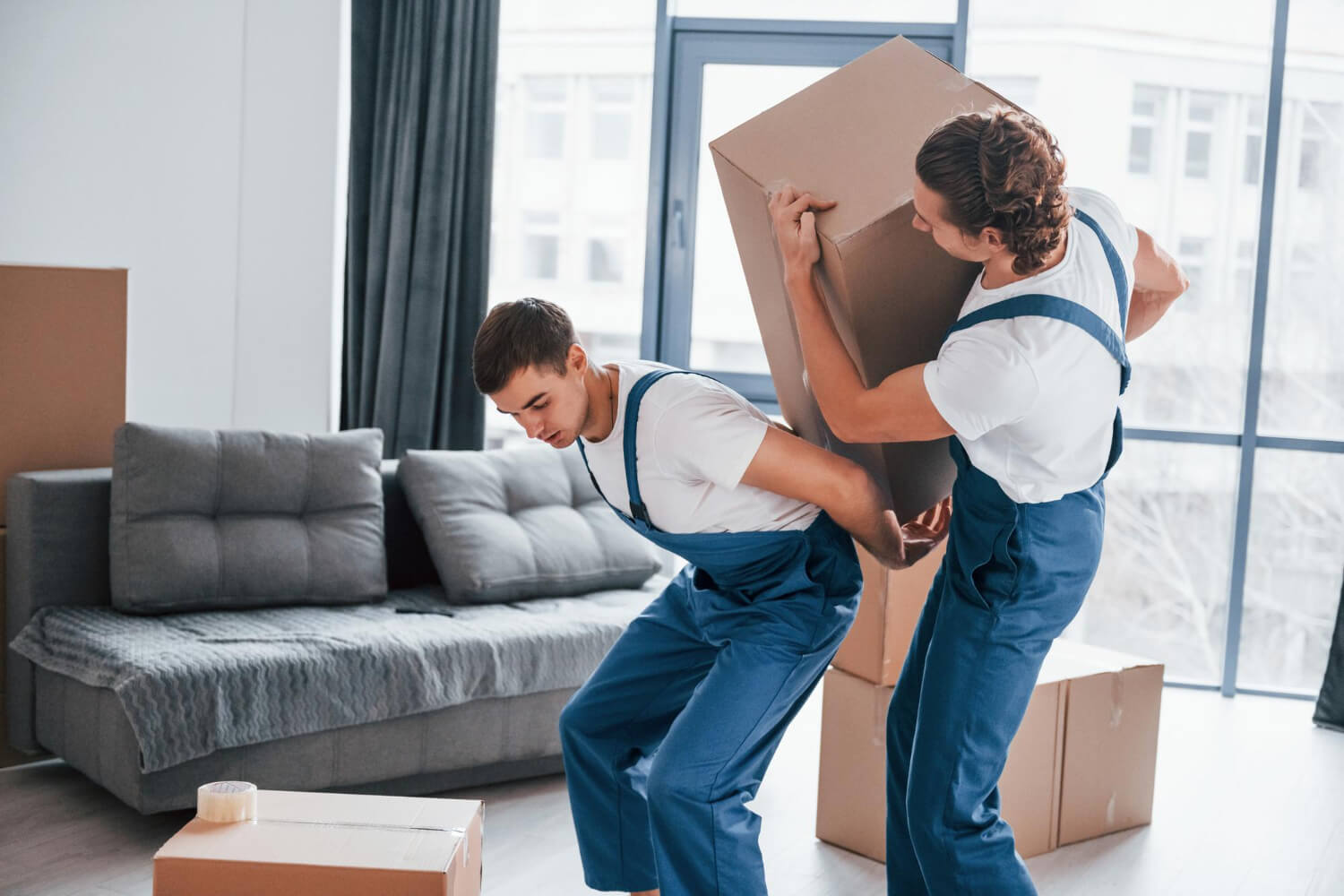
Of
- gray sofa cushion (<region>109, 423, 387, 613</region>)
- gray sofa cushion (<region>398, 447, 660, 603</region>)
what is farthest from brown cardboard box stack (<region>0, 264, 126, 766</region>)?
gray sofa cushion (<region>398, 447, 660, 603</region>)

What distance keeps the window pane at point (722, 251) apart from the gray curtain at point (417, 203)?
0.77m

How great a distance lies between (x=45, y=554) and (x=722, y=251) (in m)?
2.49

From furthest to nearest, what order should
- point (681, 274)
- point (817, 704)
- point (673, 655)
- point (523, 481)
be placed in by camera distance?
point (681, 274) < point (817, 704) < point (523, 481) < point (673, 655)

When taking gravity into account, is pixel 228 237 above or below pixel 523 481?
above

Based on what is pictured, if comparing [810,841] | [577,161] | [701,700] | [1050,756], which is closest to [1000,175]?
[701,700]

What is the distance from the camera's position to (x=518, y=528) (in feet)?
10.9

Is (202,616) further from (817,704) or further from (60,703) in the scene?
(817,704)

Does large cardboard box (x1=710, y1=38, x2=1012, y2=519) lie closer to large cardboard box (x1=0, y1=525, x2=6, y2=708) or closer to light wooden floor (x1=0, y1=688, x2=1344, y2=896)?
light wooden floor (x1=0, y1=688, x2=1344, y2=896)

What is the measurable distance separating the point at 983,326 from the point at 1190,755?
2.46 metres

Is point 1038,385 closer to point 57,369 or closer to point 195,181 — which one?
point 57,369

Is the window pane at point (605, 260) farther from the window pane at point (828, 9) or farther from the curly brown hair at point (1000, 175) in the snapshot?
the curly brown hair at point (1000, 175)

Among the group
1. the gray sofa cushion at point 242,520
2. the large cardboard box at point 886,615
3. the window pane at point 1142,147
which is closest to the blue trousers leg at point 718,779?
the large cardboard box at point 886,615

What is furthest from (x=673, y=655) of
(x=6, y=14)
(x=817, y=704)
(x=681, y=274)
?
(x=6, y=14)

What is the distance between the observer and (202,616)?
9.50 ft
